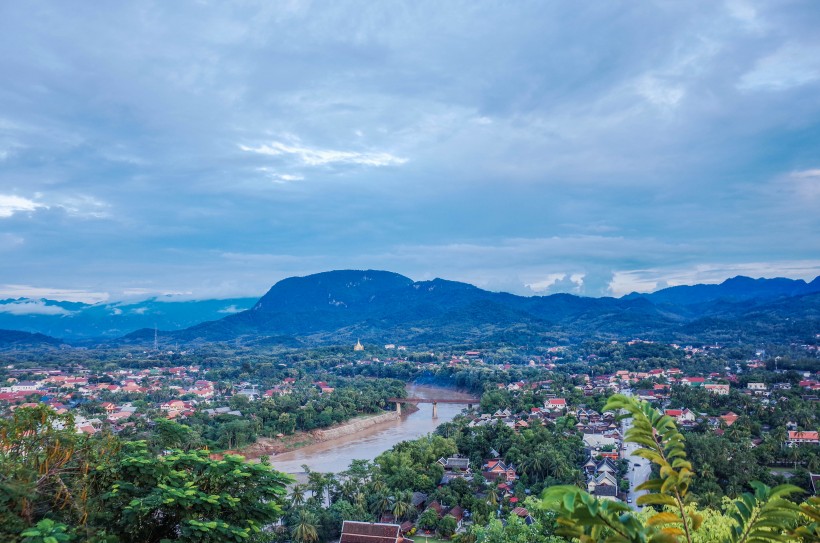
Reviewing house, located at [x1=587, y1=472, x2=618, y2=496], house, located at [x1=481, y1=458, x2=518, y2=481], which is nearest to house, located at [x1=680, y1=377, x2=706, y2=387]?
house, located at [x1=587, y1=472, x2=618, y2=496]

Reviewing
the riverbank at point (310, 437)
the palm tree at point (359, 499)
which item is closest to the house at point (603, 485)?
the palm tree at point (359, 499)

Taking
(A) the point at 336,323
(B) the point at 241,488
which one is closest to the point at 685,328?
(A) the point at 336,323

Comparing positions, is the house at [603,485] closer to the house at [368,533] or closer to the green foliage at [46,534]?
the house at [368,533]

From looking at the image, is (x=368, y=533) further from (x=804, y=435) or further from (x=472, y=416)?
(x=472, y=416)

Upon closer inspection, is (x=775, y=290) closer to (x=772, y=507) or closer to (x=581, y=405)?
(x=581, y=405)

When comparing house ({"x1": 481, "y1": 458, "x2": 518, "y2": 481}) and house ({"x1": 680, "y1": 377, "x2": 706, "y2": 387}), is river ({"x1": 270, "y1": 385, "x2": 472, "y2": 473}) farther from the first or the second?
house ({"x1": 680, "y1": 377, "x2": 706, "y2": 387})
